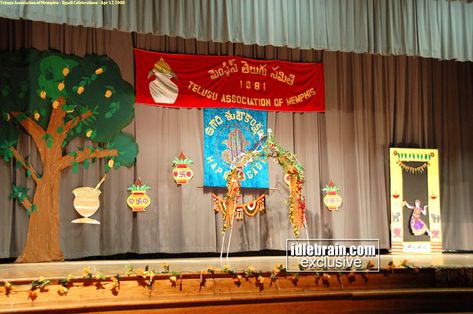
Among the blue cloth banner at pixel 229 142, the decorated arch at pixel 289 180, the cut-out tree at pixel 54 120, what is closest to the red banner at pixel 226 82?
the blue cloth banner at pixel 229 142

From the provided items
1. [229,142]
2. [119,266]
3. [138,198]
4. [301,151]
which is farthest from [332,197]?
[119,266]

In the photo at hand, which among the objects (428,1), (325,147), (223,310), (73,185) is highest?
(428,1)

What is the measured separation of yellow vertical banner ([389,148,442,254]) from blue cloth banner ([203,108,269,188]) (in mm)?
1856

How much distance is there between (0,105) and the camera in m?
6.67

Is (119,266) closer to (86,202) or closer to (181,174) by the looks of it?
(86,202)

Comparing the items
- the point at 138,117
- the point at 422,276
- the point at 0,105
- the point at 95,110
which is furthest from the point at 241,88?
the point at 422,276

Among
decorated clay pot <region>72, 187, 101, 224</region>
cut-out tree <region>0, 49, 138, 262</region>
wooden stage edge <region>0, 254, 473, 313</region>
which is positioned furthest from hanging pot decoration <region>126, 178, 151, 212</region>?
wooden stage edge <region>0, 254, 473, 313</region>

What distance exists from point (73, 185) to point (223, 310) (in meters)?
3.07

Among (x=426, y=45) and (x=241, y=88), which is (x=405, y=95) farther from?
(x=241, y=88)

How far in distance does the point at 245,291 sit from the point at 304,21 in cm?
332

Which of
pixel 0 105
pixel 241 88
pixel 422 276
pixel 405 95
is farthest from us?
pixel 405 95

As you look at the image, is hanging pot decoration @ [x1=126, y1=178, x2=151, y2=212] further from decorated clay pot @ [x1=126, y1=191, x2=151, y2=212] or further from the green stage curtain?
the green stage curtain

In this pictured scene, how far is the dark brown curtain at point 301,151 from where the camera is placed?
6.98 meters

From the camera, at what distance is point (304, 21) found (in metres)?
6.77
